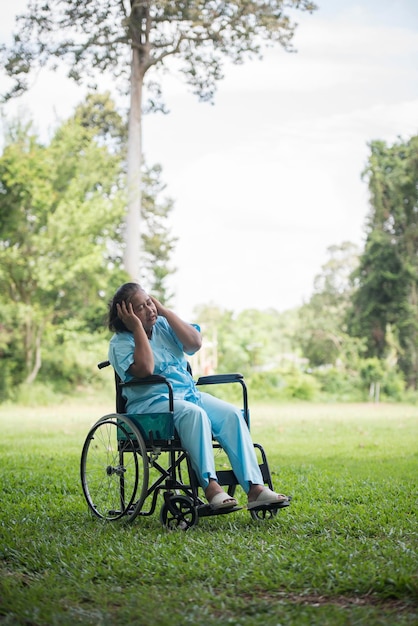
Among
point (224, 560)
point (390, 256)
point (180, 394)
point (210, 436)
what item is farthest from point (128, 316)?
point (390, 256)

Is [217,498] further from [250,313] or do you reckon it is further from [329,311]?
[329,311]

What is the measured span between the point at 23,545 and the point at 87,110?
17209mm

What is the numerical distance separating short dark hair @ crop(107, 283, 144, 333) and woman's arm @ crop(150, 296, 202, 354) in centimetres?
13

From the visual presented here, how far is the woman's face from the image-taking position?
378cm

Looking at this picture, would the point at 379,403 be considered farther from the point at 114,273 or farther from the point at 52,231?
the point at 52,231

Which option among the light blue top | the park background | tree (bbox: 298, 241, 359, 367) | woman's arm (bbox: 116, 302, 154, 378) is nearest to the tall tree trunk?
the park background

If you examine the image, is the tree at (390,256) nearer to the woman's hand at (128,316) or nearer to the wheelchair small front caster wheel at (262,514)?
the wheelchair small front caster wheel at (262,514)

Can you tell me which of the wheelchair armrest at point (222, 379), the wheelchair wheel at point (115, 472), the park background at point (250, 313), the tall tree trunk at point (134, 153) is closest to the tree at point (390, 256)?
the park background at point (250, 313)

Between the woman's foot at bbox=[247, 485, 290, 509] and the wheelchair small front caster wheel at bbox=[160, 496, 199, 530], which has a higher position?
the woman's foot at bbox=[247, 485, 290, 509]

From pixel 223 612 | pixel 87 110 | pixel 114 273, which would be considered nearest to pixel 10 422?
pixel 114 273

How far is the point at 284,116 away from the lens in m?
24.3

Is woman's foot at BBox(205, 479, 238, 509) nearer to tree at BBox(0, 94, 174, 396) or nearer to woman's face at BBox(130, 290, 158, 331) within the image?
woman's face at BBox(130, 290, 158, 331)

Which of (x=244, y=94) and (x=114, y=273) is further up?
(x=244, y=94)

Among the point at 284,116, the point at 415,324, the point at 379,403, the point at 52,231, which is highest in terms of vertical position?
the point at 284,116
